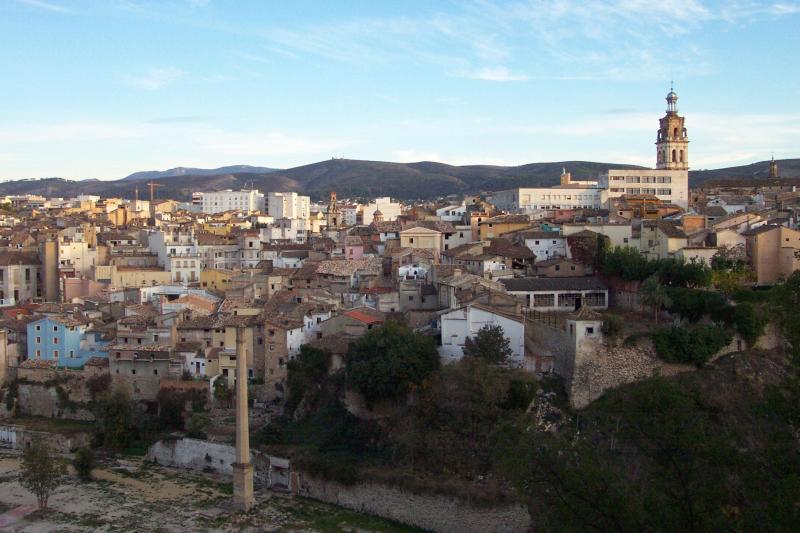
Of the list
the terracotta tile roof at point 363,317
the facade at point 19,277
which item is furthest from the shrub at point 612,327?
the facade at point 19,277

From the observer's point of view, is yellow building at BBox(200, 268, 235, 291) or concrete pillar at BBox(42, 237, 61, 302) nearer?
yellow building at BBox(200, 268, 235, 291)

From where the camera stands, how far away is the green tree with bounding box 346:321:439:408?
71.0ft

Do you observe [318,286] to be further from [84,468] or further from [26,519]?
[26,519]

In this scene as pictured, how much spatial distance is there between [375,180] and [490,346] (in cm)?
11567

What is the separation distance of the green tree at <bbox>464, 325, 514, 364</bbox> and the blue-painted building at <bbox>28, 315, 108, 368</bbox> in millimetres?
12827

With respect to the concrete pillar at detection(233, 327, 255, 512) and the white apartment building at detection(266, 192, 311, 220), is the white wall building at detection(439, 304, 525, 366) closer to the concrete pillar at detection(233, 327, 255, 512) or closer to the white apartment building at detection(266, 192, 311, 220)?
the concrete pillar at detection(233, 327, 255, 512)

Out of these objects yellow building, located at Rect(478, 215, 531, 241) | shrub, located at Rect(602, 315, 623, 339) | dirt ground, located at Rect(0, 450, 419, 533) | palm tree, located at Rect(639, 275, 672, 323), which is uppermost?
yellow building, located at Rect(478, 215, 531, 241)

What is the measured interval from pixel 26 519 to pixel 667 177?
3724cm

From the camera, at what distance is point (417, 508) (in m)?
19.9

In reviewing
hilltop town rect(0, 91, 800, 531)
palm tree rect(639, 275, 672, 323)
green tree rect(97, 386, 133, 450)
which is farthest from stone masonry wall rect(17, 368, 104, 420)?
palm tree rect(639, 275, 672, 323)

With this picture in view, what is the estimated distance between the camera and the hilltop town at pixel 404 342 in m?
20.7

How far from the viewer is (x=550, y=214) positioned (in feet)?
143

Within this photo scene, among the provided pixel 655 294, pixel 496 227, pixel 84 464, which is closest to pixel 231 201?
pixel 496 227

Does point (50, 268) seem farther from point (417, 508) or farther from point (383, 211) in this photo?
point (417, 508)
